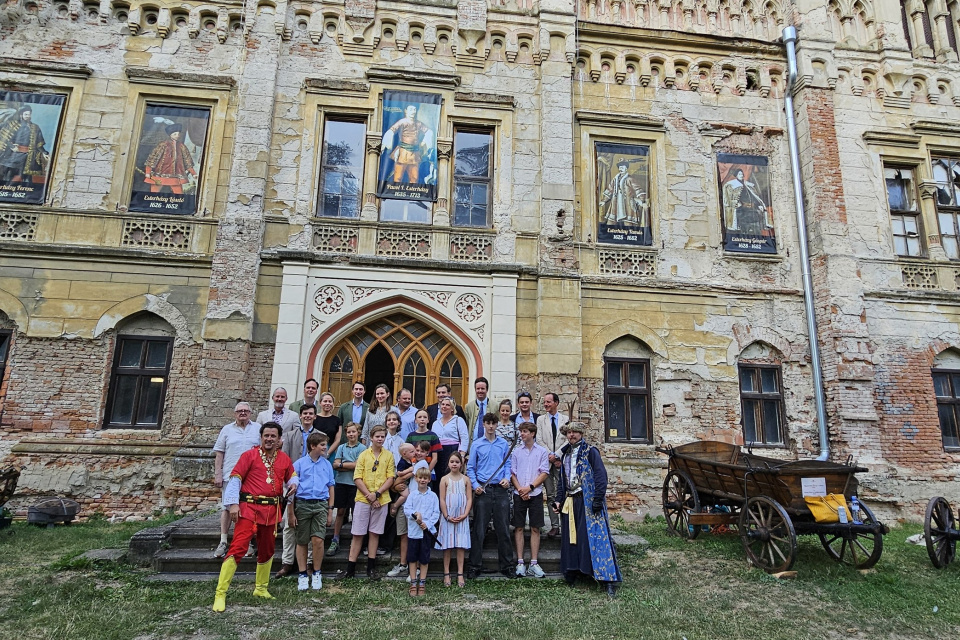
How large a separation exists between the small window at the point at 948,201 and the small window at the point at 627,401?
762 centimetres

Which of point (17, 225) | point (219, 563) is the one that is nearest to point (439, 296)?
point (219, 563)

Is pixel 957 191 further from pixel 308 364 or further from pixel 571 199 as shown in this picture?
pixel 308 364

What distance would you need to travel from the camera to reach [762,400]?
11.3 metres

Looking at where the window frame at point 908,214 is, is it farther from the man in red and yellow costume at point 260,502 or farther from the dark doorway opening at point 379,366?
the man in red and yellow costume at point 260,502

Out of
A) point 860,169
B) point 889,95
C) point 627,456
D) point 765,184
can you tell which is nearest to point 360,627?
point 627,456

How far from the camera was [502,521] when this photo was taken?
6.31m

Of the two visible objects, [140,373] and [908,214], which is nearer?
[140,373]

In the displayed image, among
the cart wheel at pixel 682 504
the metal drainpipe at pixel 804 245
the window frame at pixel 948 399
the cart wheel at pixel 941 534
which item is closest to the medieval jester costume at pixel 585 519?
the cart wheel at pixel 682 504

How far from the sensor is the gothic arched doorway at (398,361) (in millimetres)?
10328

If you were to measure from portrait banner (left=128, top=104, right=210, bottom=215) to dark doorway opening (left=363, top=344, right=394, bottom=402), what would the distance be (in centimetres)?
433


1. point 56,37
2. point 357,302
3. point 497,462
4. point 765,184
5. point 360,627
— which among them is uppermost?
point 56,37

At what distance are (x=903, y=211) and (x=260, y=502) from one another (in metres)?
14.1

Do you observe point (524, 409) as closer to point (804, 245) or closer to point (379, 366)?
point (379, 366)

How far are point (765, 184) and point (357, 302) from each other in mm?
9112
